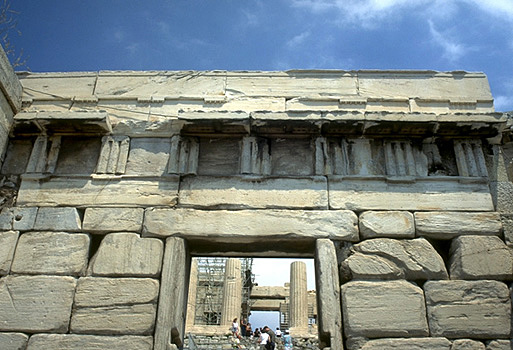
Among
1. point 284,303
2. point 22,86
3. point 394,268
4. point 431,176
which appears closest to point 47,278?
point 22,86

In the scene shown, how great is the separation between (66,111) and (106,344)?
3.16 metres

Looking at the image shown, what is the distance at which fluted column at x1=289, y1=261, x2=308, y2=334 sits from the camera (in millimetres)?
19177

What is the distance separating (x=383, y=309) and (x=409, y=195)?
1495 millimetres

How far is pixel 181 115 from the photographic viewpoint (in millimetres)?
5926

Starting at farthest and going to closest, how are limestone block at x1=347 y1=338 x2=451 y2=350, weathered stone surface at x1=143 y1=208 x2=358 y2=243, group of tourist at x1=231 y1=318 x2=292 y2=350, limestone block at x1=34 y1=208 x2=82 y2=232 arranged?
group of tourist at x1=231 y1=318 x2=292 y2=350, limestone block at x1=34 y1=208 x2=82 y2=232, weathered stone surface at x1=143 y1=208 x2=358 y2=243, limestone block at x1=347 y1=338 x2=451 y2=350

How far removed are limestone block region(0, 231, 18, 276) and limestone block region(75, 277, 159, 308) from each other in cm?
92

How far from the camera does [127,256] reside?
5.39 m

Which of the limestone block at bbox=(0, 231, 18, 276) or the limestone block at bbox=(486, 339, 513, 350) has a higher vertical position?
the limestone block at bbox=(0, 231, 18, 276)

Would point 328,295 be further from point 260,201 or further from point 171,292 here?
point 171,292

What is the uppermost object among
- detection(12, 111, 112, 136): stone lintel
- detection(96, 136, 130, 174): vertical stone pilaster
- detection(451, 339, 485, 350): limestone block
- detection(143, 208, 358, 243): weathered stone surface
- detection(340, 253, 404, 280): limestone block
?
detection(12, 111, 112, 136): stone lintel

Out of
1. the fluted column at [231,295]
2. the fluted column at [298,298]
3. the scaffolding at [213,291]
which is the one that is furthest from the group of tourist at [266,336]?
the scaffolding at [213,291]

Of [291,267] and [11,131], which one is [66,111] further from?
[291,267]

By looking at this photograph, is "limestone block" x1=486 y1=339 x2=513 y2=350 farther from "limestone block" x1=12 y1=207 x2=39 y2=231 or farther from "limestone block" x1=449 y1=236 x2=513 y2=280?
"limestone block" x1=12 y1=207 x2=39 y2=231

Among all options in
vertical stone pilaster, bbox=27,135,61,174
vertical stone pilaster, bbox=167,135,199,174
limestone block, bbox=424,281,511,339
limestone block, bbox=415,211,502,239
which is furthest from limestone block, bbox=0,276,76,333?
limestone block, bbox=415,211,502,239
